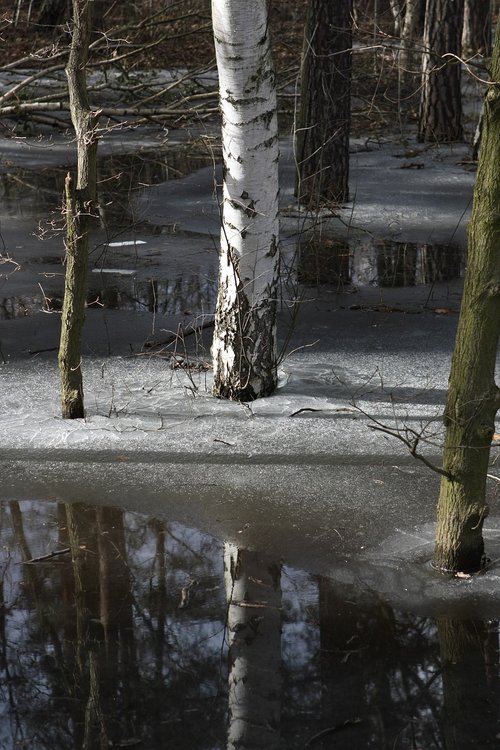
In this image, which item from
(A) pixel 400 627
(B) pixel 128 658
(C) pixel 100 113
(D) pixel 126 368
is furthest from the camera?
(D) pixel 126 368

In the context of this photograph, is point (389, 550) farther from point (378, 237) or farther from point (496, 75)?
point (378, 237)

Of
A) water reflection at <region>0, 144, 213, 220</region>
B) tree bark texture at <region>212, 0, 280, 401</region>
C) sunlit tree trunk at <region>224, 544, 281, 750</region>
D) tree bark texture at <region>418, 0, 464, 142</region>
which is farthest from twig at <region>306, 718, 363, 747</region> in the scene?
tree bark texture at <region>418, 0, 464, 142</region>

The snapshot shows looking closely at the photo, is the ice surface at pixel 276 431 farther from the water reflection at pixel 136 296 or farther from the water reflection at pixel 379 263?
the water reflection at pixel 379 263

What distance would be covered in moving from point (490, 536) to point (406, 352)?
2.88 metres

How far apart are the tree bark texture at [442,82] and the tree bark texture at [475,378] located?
1263 centimetres

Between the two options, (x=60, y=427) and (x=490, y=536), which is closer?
(x=490, y=536)

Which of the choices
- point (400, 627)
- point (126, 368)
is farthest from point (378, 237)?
point (400, 627)

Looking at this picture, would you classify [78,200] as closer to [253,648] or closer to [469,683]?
[253,648]

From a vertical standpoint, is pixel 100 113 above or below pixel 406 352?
above

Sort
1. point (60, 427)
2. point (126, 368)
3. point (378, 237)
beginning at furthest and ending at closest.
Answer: point (378, 237) → point (126, 368) → point (60, 427)

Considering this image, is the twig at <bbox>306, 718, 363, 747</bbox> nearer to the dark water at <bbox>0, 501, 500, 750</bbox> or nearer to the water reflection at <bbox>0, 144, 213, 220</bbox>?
the dark water at <bbox>0, 501, 500, 750</bbox>

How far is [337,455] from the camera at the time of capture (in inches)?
223

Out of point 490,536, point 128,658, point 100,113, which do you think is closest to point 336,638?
point 128,658

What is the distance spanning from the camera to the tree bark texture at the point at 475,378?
3.73m
